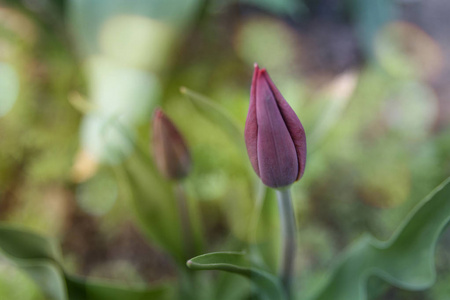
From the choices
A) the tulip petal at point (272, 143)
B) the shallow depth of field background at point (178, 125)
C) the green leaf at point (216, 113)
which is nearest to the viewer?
the tulip petal at point (272, 143)

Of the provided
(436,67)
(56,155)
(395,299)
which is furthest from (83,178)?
(436,67)

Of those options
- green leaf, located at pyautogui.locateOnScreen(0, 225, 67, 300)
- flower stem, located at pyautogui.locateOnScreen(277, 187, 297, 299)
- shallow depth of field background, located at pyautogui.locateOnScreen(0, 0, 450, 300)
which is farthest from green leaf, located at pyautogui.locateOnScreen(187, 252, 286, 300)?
shallow depth of field background, located at pyautogui.locateOnScreen(0, 0, 450, 300)

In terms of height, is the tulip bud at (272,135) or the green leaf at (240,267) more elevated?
the tulip bud at (272,135)

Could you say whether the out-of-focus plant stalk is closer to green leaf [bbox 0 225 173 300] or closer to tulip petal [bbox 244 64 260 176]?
green leaf [bbox 0 225 173 300]

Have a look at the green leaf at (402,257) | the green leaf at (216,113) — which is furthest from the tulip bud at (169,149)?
A: the green leaf at (402,257)

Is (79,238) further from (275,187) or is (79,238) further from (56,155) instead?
(275,187)

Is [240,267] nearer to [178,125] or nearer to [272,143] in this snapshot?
[272,143]

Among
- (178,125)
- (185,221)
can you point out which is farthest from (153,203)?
(178,125)

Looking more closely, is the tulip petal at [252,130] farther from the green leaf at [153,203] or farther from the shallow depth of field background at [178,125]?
the shallow depth of field background at [178,125]
